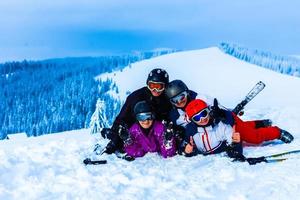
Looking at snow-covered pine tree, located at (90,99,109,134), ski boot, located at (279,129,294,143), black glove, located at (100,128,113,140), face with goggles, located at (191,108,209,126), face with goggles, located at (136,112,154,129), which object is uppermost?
face with goggles, located at (191,108,209,126)

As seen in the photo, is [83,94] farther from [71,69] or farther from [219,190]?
[219,190]

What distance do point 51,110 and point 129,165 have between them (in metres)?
91.0

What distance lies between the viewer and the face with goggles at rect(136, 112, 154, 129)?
8.67 meters

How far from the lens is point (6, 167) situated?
→ 332 inches

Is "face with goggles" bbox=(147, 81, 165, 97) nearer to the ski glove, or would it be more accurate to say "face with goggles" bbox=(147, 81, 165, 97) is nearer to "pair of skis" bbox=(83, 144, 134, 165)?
the ski glove

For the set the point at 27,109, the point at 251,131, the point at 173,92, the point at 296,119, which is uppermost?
the point at 173,92

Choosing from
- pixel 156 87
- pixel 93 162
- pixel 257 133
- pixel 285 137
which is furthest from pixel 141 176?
pixel 285 137

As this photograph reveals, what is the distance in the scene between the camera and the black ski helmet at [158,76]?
9.01m

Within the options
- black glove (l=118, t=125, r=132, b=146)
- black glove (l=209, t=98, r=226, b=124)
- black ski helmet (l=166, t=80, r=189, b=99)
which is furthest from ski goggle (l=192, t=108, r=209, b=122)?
black glove (l=118, t=125, r=132, b=146)

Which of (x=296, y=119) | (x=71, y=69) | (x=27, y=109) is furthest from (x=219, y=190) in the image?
(x=71, y=69)

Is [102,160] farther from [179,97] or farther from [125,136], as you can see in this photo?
[179,97]

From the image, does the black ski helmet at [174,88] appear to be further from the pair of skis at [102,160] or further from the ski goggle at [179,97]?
the pair of skis at [102,160]

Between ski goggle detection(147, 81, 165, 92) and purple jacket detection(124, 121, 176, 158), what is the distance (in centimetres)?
65

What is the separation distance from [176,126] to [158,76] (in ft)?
3.27
